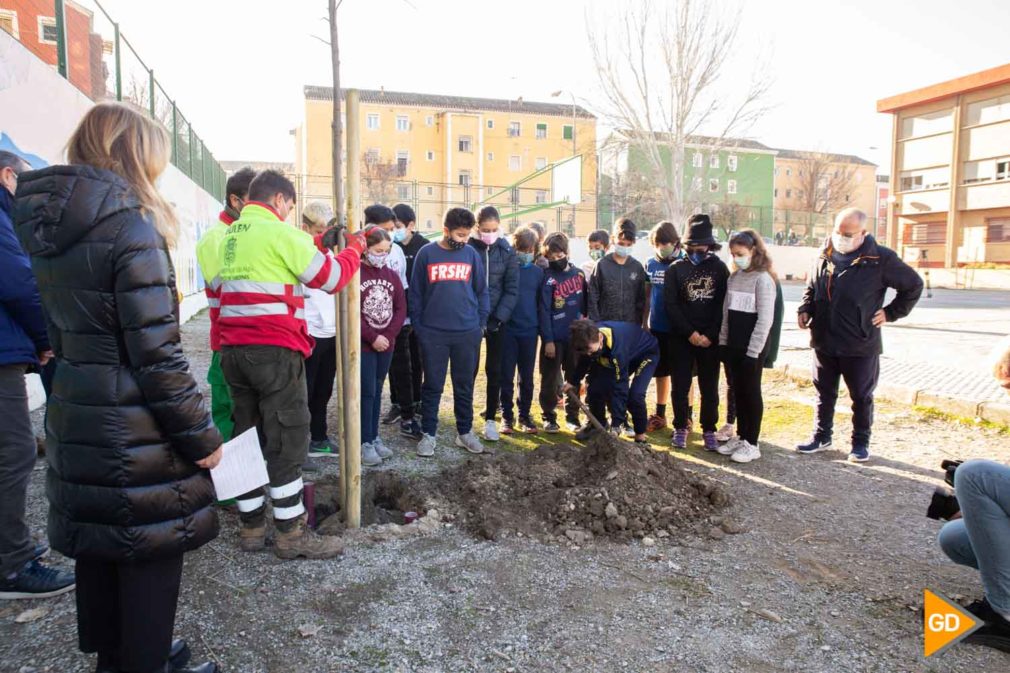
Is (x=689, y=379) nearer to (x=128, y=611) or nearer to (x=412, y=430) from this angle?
(x=412, y=430)

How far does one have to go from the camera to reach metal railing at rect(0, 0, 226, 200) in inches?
269

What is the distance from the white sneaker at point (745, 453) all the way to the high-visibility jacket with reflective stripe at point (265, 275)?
3628 millimetres

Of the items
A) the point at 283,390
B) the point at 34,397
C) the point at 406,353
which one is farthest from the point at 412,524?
the point at 34,397

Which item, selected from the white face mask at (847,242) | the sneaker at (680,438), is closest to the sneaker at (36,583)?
the sneaker at (680,438)

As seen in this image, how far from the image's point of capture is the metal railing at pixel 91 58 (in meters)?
6.84

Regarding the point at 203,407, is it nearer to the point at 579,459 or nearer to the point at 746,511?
the point at 579,459

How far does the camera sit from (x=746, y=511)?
4398 mm

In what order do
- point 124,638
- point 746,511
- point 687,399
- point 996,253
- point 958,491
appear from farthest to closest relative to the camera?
1. point 996,253
2. point 687,399
3. point 746,511
4. point 958,491
5. point 124,638

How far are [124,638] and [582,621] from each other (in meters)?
1.80

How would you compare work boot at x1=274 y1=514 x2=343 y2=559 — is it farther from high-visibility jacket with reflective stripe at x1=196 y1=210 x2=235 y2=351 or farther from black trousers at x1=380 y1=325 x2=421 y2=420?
black trousers at x1=380 y1=325 x2=421 y2=420

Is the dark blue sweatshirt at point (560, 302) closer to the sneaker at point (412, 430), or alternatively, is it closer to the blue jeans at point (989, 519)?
the sneaker at point (412, 430)

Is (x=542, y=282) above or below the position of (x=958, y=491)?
above

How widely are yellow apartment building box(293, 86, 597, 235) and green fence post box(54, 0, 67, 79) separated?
42.3 meters

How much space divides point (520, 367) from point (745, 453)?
213cm
